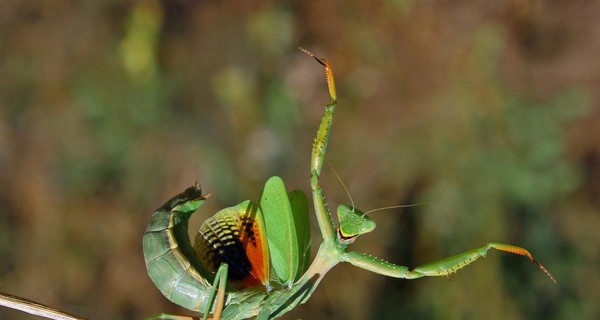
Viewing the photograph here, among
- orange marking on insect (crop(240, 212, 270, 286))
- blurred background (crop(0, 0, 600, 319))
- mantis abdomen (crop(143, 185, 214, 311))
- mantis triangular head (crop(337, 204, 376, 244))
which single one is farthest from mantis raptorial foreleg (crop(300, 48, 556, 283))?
blurred background (crop(0, 0, 600, 319))

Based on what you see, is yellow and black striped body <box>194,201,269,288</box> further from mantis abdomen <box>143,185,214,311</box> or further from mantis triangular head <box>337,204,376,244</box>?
mantis triangular head <box>337,204,376,244</box>

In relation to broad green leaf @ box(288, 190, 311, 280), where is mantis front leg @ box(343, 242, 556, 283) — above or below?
below

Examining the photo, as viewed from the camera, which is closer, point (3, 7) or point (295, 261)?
point (295, 261)

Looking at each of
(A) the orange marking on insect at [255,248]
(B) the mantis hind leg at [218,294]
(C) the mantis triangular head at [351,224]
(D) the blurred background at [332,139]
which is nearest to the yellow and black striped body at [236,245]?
(A) the orange marking on insect at [255,248]

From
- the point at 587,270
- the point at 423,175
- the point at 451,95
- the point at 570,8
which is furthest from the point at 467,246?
the point at 570,8

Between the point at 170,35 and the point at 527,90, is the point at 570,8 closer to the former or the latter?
the point at 527,90

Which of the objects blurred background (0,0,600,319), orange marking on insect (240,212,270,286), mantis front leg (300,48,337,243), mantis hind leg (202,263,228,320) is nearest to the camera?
mantis front leg (300,48,337,243)
